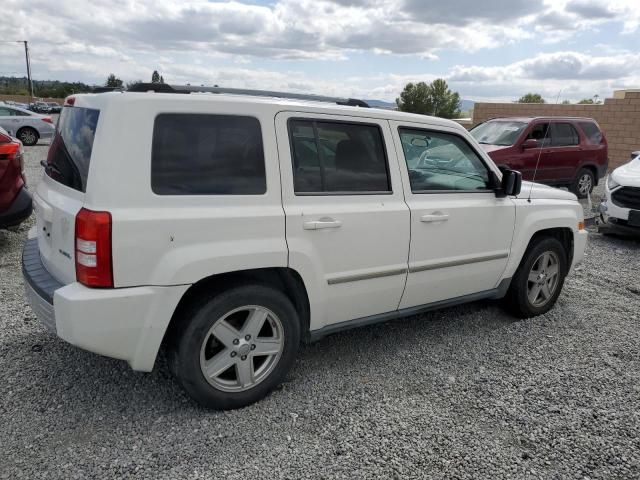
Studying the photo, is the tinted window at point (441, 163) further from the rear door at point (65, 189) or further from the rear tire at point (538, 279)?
the rear door at point (65, 189)

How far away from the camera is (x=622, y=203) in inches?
307

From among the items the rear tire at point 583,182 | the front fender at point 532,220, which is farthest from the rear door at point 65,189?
the rear tire at point 583,182

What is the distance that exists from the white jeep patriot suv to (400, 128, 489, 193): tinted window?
0.02m

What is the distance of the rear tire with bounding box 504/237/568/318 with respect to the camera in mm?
4527

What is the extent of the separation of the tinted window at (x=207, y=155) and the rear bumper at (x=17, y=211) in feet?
12.7

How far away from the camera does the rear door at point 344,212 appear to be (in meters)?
3.11

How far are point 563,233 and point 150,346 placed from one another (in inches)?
150

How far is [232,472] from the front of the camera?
2.61 meters

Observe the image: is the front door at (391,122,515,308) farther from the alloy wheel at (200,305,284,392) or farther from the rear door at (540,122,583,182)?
the rear door at (540,122,583,182)

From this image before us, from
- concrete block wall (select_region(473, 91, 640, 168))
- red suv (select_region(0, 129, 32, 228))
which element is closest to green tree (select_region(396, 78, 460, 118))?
concrete block wall (select_region(473, 91, 640, 168))

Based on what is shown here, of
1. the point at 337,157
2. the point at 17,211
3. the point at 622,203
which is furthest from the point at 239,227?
the point at 622,203

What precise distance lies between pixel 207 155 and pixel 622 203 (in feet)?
23.3

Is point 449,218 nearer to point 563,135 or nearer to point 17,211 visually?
point 17,211

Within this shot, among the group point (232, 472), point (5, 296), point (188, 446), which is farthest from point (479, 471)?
point (5, 296)
